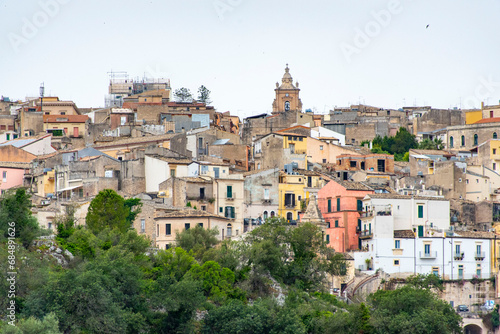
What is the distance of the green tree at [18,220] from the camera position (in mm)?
49469

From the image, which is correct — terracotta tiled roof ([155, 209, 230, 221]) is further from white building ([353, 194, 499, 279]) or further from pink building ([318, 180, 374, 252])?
white building ([353, 194, 499, 279])

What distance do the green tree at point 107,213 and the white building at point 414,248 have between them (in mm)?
12953

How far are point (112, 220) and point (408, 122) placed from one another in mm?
43497

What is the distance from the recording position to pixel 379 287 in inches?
2393

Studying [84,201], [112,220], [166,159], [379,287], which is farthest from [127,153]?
[379,287]

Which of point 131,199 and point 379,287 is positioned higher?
point 131,199

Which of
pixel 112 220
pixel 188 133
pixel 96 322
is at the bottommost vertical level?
pixel 96 322

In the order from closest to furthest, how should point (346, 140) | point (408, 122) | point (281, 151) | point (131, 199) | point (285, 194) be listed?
1. point (131, 199)
2. point (285, 194)
3. point (281, 151)
4. point (346, 140)
5. point (408, 122)

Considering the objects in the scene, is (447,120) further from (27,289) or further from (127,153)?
(27,289)

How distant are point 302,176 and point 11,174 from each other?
64.2ft

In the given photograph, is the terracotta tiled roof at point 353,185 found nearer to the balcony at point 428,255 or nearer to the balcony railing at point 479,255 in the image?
the balcony at point 428,255

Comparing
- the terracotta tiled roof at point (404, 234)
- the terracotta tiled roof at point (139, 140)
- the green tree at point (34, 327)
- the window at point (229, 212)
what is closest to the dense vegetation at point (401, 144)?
the terracotta tiled roof at point (139, 140)

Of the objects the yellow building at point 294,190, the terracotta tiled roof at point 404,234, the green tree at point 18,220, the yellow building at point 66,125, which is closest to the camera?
the green tree at point 18,220

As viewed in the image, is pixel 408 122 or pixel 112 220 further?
pixel 408 122
